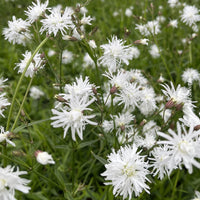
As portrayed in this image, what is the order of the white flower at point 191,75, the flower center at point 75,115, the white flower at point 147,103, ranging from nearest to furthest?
the flower center at point 75,115 < the white flower at point 147,103 < the white flower at point 191,75

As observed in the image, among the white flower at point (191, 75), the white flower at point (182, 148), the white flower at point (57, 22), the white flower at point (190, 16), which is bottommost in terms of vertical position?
the white flower at point (182, 148)

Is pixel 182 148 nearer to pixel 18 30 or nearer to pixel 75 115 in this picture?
pixel 75 115

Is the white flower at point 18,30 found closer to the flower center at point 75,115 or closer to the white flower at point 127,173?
the flower center at point 75,115

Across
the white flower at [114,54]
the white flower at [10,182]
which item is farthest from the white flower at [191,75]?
the white flower at [10,182]

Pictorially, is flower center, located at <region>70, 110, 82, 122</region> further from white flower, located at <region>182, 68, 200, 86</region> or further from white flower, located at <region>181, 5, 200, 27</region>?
white flower, located at <region>181, 5, 200, 27</region>

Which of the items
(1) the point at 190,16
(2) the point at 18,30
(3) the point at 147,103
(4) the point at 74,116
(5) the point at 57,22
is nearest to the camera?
(4) the point at 74,116

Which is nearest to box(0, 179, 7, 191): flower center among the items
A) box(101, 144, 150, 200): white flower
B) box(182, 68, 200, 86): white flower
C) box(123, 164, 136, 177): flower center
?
box(101, 144, 150, 200): white flower

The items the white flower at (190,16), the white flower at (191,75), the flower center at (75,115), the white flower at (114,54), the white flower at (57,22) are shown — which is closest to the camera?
the flower center at (75,115)

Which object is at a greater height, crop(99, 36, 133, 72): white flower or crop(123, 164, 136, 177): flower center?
crop(99, 36, 133, 72): white flower

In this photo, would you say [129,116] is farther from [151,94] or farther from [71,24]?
[71,24]

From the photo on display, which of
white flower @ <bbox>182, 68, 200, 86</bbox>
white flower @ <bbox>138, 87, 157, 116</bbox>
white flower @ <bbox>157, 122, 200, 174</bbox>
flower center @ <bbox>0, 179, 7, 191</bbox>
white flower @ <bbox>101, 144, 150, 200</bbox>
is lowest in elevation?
flower center @ <bbox>0, 179, 7, 191</bbox>

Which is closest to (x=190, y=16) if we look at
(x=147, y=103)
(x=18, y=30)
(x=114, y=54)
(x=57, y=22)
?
(x=147, y=103)

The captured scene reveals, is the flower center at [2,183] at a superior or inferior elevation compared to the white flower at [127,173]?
inferior
